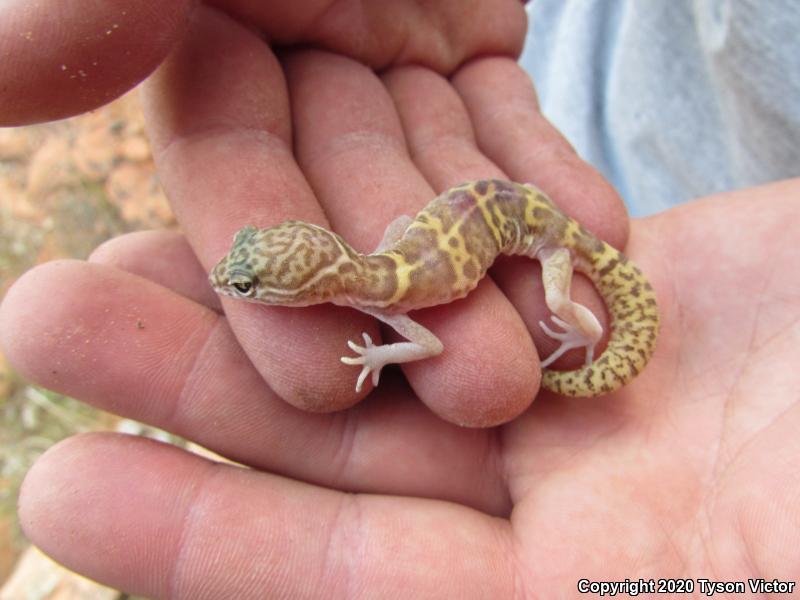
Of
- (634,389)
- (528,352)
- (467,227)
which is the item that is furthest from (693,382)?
(467,227)

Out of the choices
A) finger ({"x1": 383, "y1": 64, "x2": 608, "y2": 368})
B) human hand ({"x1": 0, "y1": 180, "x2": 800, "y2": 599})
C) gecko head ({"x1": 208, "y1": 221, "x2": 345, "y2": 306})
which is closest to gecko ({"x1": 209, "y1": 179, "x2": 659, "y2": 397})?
gecko head ({"x1": 208, "y1": 221, "x2": 345, "y2": 306})

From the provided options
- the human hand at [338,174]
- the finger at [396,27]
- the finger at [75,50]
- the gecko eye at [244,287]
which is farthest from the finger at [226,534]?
the finger at [396,27]

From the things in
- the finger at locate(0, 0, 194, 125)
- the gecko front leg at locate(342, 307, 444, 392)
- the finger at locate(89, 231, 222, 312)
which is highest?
the finger at locate(0, 0, 194, 125)

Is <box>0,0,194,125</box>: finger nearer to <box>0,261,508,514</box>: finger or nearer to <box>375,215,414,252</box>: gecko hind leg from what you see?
<box>0,261,508,514</box>: finger

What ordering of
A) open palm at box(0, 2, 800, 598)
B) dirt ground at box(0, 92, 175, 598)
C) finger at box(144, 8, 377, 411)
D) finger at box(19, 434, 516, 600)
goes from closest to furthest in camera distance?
1. finger at box(19, 434, 516, 600)
2. open palm at box(0, 2, 800, 598)
3. finger at box(144, 8, 377, 411)
4. dirt ground at box(0, 92, 175, 598)

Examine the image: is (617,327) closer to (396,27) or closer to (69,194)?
(396,27)

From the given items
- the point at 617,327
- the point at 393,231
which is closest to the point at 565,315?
the point at 617,327

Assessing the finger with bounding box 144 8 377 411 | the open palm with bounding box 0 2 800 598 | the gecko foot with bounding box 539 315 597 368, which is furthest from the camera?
the gecko foot with bounding box 539 315 597 368

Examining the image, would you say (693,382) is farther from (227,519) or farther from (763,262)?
(227,519)
